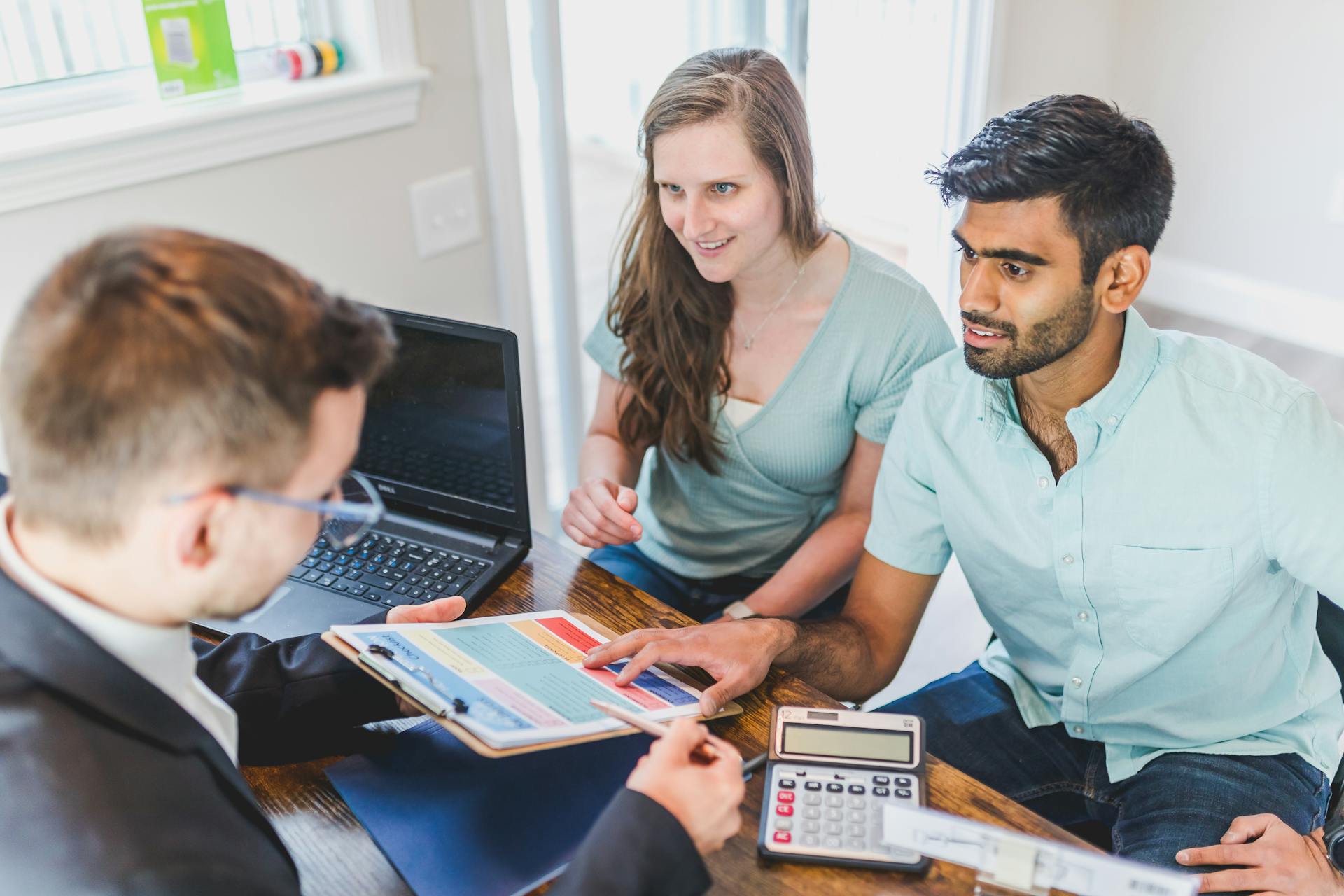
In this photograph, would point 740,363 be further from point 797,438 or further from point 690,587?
point 690,587

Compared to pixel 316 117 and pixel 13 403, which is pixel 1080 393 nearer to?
pixel 13 403

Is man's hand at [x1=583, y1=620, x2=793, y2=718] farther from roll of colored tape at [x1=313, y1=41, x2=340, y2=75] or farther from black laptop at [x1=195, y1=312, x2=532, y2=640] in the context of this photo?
roll of colored tape at [x1=313, y1=41, x2=340, y2=75]

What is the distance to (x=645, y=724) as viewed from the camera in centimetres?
96

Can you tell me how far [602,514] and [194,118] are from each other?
85 cm

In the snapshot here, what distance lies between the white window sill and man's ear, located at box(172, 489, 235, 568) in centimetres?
99

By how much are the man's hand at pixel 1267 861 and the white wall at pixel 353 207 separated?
1.47 m

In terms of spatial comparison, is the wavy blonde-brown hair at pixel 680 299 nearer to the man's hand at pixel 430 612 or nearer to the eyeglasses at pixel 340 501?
the man's hand at pixel 430 612

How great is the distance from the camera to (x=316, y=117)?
5.87 feet

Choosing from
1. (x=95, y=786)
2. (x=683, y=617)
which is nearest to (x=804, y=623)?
(x=683, y=617)

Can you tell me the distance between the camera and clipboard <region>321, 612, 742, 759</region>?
3.02 ft

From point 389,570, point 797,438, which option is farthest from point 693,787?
point 797,438

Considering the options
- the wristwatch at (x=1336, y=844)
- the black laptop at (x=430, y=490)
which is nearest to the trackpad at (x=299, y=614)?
the black laptop at (x=430, y=490)

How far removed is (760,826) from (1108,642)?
58 centimetres

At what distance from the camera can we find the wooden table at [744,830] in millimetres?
930
